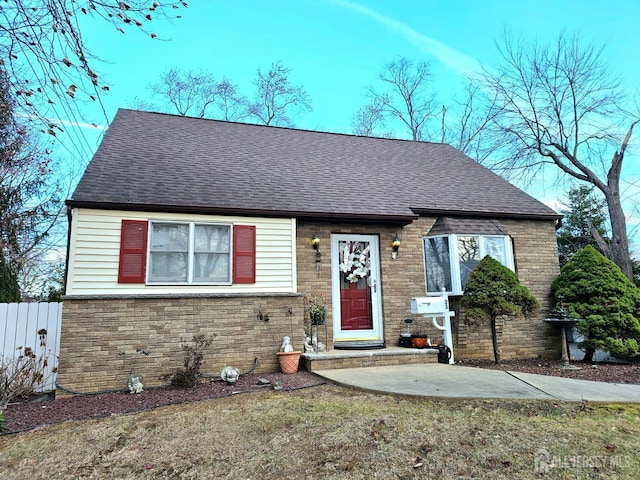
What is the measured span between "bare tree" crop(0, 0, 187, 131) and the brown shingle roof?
310 centimetres

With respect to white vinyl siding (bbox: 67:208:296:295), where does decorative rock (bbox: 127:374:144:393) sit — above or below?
below

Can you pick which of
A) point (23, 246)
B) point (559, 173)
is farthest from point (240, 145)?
point (559, 173)

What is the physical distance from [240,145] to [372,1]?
15.7 ft

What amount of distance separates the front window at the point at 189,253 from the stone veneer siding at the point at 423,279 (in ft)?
5.26

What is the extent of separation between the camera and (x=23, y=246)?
14.3 m

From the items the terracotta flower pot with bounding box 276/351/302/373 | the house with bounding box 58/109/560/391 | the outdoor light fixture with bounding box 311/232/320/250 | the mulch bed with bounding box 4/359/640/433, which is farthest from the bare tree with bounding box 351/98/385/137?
the terracotta flower pot with bounding box 276/351/302/373

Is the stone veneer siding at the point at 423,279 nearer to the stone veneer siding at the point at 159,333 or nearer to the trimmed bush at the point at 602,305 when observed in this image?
the trimmed bush at the point at 602,305

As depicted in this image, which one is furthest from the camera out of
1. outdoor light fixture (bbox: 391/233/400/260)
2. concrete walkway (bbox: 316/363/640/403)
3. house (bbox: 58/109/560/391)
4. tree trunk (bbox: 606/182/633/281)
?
tree trunk (bbox: 606/182/633/281)

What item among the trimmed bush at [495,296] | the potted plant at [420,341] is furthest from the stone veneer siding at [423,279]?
the trimmed bush at [495,296]

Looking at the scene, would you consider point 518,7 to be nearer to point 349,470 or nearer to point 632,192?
point 632,192

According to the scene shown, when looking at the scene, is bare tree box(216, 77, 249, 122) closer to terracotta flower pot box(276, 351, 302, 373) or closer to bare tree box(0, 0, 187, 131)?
terracotta flower pot box(276, 351, 302, 373)

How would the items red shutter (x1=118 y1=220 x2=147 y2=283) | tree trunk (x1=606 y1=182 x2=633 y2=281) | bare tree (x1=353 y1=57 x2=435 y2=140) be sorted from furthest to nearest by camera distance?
bare tree (x1=353 y1=57 x2=435 y2=140)
tree trunk (x1=606 y1=182 x2=633 y2=281)
red shutter (x1=118 y1=220 x2=147 y2=283)

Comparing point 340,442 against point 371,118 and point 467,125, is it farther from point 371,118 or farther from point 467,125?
point 371,118

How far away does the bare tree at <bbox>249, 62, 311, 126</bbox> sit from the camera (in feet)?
69.9
